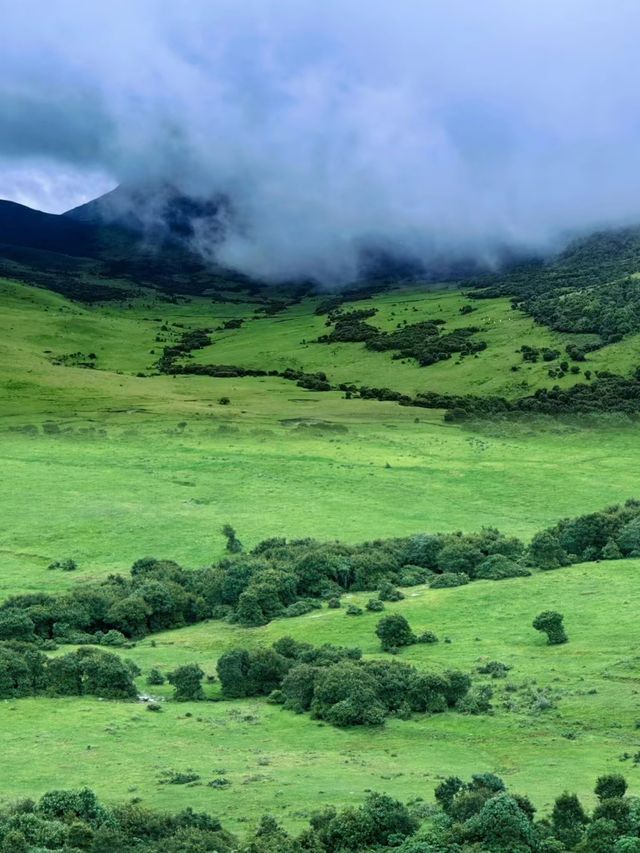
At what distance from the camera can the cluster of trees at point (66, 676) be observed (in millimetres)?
38062

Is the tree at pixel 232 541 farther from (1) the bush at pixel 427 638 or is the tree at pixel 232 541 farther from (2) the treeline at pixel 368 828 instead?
(2) the treeline at pixel 368 828

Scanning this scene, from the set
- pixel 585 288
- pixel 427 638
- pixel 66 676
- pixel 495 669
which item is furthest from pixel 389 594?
pixel 585 288

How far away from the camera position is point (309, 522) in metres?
65.8

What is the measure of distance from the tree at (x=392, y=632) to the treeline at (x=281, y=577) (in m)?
7.48

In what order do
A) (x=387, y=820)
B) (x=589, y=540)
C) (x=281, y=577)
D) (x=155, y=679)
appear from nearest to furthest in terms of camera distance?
1. (x=387, y=820)
2. (x=155, y=679)
3. (x=281, y=577)
4. (x=589, y=540)

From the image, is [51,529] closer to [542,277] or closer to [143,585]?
[143,585]

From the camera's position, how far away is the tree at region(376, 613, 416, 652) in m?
A: 42.4

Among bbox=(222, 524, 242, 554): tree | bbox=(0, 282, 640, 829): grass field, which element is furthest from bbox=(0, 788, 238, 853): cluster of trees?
bbox=(222, 524, 242, 554): tree

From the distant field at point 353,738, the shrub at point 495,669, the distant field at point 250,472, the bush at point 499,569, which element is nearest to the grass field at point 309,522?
the distant field at point 353,738

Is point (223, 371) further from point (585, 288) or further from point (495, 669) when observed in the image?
point (495, 669)

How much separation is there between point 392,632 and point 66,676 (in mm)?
12456

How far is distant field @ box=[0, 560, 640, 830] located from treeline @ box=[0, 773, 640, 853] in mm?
1789

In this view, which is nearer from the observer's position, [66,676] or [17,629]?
[66,676]

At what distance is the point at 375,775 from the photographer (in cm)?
2941
